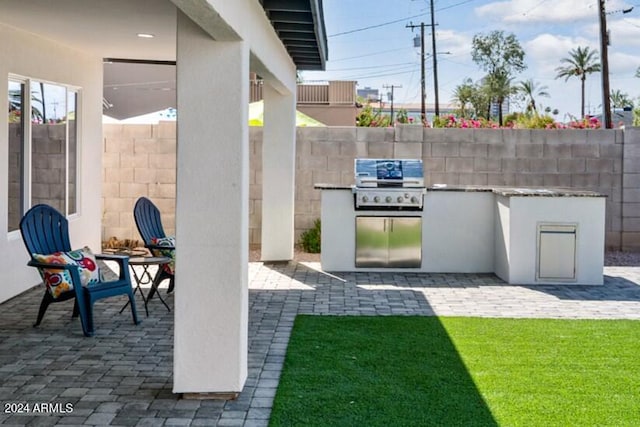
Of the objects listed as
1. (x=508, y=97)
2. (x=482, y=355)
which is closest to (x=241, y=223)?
(x=482, y=355)

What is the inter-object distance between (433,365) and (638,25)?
799 inches

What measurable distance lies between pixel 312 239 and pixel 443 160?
90.8 inches

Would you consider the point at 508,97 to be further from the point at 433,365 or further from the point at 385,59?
the point at 433,365

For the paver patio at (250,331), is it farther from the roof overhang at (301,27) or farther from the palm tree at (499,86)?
the palm tree at (499,86)

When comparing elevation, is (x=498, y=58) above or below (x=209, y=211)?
above

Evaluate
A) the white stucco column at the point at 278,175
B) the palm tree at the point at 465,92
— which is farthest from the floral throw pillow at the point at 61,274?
the palm tree at the point at 465,92

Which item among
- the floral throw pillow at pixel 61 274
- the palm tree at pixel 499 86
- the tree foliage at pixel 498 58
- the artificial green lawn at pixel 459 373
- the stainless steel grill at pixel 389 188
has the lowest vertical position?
the artificial green lawn at pixel 459 373

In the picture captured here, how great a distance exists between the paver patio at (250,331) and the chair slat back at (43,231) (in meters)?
0.67

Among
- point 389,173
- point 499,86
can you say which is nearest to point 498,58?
point 499,86

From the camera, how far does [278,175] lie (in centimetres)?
1034

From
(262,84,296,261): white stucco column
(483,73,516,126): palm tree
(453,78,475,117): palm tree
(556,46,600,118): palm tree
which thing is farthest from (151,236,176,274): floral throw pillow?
(556,46,600,118): palm tree

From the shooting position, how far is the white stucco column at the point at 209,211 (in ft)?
15.3

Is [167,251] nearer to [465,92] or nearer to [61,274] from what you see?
[61,274]

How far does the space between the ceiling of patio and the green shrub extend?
2.41 meters
